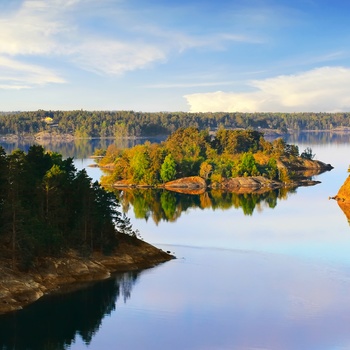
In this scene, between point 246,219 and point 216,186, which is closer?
point 246,219

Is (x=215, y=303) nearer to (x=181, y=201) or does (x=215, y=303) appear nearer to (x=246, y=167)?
(x=181, y=201)

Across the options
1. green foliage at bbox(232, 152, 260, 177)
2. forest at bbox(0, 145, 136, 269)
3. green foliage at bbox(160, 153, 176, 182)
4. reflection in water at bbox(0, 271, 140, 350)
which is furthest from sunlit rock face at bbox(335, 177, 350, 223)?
reflection in water at bbox(0, 271, 140, 350)

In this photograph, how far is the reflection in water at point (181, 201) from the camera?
132 m

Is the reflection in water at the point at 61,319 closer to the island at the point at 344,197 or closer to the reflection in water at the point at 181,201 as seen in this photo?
the reflection in water at the point at 181,201

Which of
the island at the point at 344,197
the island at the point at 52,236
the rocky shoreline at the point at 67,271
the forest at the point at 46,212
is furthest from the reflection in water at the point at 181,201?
the forest at the point at 46,212

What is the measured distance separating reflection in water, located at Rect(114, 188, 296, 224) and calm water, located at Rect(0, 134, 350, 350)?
978 inches

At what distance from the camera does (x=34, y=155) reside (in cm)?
8794

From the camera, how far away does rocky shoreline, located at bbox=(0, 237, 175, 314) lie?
214 ft

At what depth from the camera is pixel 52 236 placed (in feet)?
240

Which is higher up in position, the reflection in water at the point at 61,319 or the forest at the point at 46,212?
the forest at the point at 46,212

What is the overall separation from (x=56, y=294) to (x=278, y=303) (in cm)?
2333

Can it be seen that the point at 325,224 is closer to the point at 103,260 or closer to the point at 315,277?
the point at 315,277

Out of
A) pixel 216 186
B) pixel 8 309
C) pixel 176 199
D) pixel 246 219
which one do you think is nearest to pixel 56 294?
pixel 8 309

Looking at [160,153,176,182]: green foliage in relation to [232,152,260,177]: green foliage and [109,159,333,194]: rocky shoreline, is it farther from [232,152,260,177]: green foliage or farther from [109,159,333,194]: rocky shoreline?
[232,152,260,177]: green foliage
